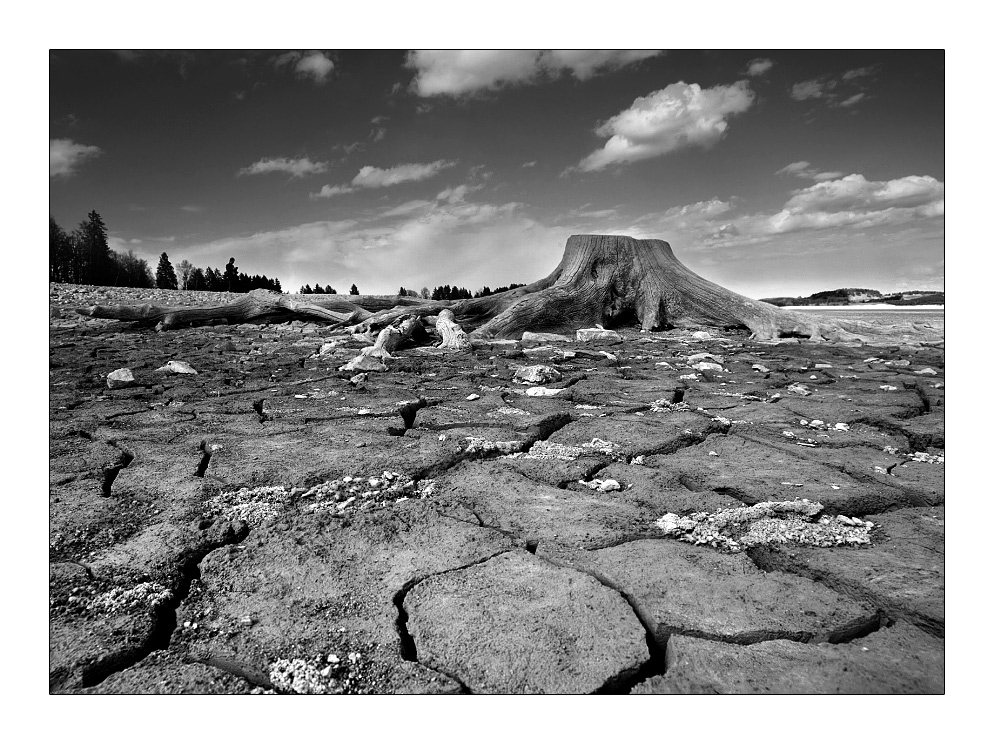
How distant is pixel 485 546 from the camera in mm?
1571

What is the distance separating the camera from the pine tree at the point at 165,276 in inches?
171

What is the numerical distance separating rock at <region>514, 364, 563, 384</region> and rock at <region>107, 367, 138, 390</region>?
262 cm

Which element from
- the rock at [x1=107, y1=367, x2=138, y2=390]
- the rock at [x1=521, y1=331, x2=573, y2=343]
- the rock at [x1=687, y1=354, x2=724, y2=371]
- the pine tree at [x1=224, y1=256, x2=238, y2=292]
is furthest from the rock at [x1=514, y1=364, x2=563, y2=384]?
the rock at [x1=107, y1=367, x2=138, y2=390]

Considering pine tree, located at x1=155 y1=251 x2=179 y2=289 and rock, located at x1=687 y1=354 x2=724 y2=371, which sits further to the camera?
rock, located at x1=687 y1=354 x2=724 y2=371

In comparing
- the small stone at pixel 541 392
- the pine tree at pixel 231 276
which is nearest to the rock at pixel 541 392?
the small stone at pixel 541 392

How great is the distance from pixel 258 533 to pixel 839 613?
1.51 meters

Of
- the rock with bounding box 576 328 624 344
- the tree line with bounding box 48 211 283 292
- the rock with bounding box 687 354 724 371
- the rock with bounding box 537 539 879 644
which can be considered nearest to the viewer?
the rock with bounding box 537 539 879 644

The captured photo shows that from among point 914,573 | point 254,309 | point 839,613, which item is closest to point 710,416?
point 914,573

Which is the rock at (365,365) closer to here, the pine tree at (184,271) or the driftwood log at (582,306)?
the pine tree at (184,271)

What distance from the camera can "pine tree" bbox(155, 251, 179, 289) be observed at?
4336mm

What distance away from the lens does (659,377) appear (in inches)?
166

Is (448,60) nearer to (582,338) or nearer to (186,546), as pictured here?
(186,546)

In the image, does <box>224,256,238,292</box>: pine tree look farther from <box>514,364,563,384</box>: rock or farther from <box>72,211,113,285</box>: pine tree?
<box>514,364,563,384</box>: rock

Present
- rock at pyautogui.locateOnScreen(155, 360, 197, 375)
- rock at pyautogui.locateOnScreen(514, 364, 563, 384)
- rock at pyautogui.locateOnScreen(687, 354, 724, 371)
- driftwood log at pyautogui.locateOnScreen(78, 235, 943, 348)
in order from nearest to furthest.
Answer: rock at pyautogui.locateOnScreen(514, 364, 563, 384) < rock at pyautogui.locateOnScreen(155, 360, 197, 375) < rock at pyautogui.locateOnScreen(687, 354, 724, 371) < driftwood log at pyautogui.locateOnScreen(78, 235, 943, 348)
